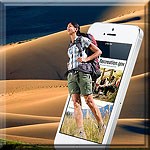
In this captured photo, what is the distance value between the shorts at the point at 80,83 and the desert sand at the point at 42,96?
0.19 ft

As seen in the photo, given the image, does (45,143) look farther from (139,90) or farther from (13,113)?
(139,90)

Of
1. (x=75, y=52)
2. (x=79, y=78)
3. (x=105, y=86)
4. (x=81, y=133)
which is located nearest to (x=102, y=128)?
(x=81, y=133)

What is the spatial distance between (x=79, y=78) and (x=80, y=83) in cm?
4

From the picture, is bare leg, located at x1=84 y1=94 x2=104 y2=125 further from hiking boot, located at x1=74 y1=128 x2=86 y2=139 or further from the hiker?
hiking boot, located at x1=74 y1=128 x2=86 y2=139

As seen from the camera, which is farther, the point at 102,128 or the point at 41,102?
the point at 41,102

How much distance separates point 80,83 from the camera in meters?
4.41

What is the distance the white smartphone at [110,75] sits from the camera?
4301mm

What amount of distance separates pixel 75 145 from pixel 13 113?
576 millimetres

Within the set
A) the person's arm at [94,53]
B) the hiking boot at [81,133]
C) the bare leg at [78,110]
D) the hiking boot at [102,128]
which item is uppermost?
the person's arm at [94,53]

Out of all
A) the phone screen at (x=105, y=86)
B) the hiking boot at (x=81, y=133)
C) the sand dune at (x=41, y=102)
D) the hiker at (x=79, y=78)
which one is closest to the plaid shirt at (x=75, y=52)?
the hiker at (x=79, y=78)

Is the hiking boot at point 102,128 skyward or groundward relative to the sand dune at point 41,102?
groundward

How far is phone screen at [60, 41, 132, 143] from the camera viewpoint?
14.2ft

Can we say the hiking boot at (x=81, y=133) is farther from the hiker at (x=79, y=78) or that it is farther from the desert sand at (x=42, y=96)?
the desert sand at (x=42, y=96)

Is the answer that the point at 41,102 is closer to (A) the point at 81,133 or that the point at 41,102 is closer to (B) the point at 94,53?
(A) the point at 81,133
